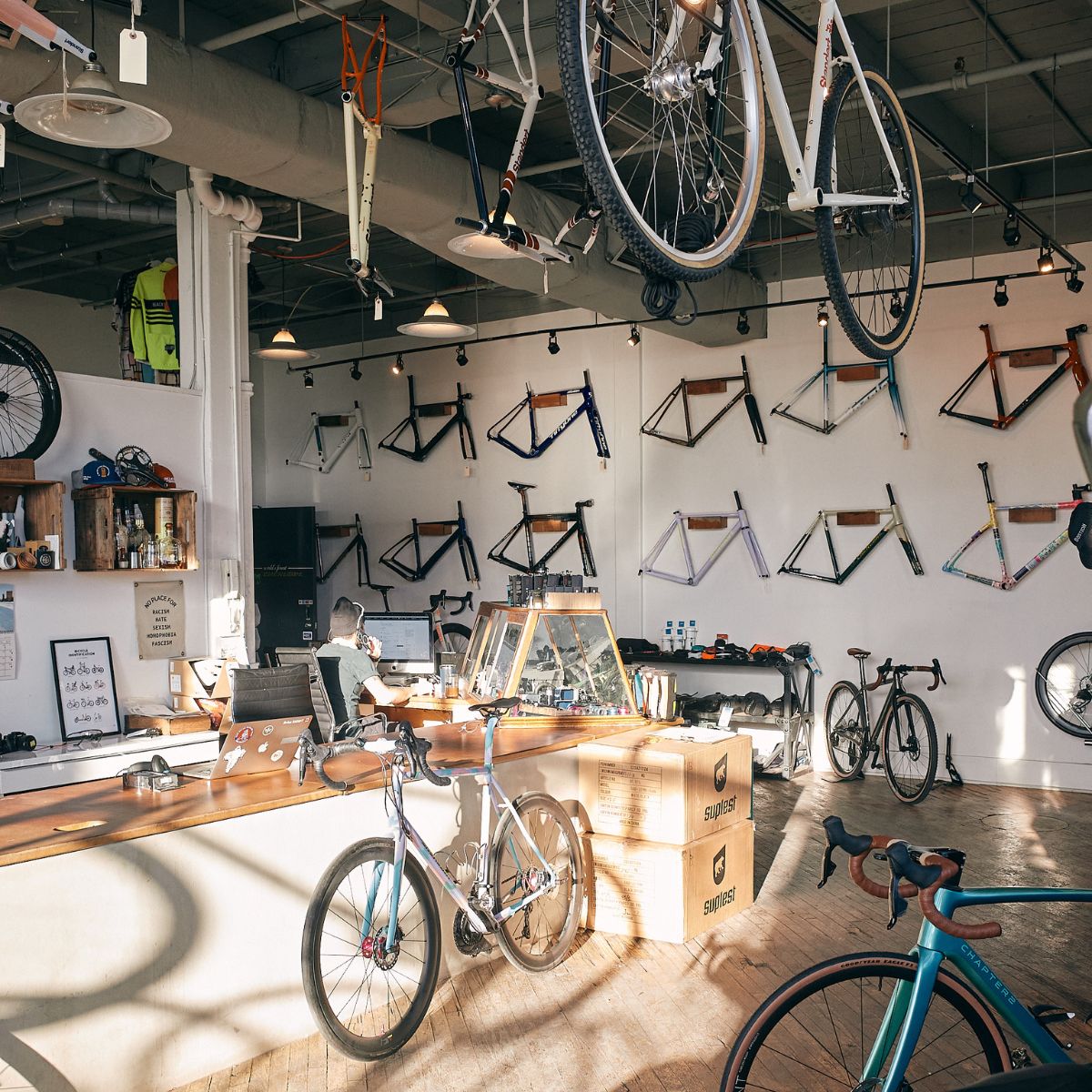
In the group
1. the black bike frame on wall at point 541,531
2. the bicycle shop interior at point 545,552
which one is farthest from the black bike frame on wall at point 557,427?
the black bike frame on wall at point 541,531

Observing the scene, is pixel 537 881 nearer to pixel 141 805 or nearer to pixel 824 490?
pixel 141 805

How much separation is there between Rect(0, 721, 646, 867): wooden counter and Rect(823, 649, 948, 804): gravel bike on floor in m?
4.47

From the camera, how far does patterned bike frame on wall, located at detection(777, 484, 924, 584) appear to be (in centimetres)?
884

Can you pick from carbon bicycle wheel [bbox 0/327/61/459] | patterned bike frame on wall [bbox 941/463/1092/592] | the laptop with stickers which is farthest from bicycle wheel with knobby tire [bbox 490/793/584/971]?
patterned bike frame on wall [bbox 941/463/1092/592]

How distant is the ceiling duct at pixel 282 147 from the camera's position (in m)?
4.41

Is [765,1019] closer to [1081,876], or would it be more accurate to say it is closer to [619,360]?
[1081,876]

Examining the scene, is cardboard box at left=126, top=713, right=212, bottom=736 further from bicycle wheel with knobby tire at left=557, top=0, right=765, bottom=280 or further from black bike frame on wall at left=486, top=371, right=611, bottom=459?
black bike frame on wall at left=486, top=371, right=611, bottom=459

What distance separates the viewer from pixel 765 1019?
2.43 m

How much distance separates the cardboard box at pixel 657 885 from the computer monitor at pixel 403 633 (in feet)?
13.2

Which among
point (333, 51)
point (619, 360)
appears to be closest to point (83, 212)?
point (333, 51)

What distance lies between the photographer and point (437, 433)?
1122 cm

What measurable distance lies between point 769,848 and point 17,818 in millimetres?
Result: 4291

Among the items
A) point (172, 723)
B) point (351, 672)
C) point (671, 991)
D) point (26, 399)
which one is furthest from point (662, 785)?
point (26, 399)

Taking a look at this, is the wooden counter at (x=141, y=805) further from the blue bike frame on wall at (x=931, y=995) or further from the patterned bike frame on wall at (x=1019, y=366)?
the patterned bike frame on wall at (x=1019, y=366)
